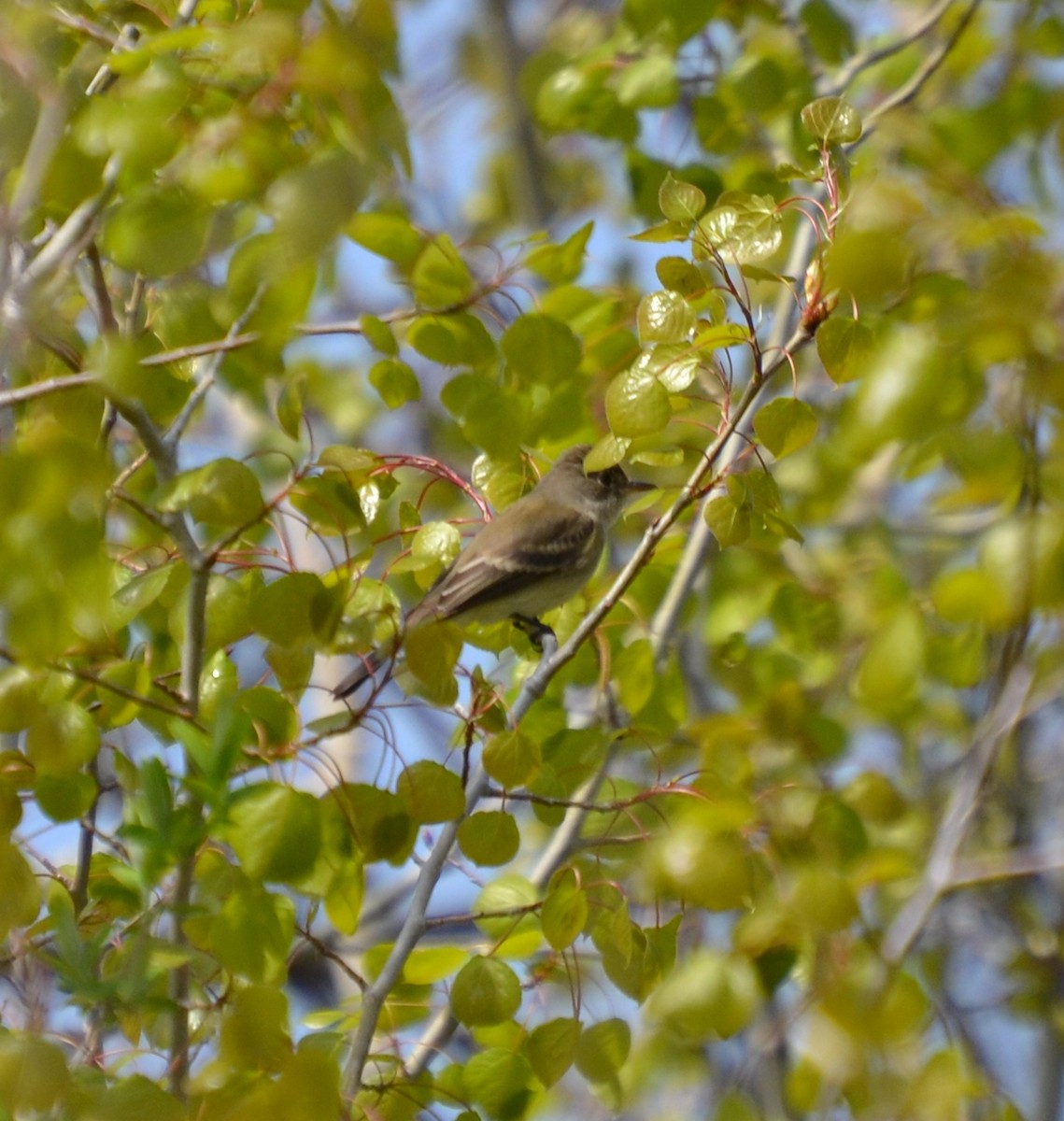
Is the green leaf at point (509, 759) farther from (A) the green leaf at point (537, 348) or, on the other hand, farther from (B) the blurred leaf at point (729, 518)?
(A) the green leaf at point (537, 348)

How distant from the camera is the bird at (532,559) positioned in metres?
5.00

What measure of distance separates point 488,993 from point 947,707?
446 cm

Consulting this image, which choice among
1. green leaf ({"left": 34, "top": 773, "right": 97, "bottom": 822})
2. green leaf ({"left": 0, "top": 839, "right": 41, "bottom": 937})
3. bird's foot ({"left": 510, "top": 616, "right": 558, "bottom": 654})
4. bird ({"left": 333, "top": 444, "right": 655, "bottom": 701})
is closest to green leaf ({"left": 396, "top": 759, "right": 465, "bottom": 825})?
green leaf ({"left": 34, "top": 773, "right": 97, "bottom": 822})

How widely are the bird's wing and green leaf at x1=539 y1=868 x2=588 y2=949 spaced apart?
2150mm

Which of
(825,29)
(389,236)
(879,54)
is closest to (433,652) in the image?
(389,236)

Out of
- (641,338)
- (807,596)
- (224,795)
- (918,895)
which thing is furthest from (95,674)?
(807,596)

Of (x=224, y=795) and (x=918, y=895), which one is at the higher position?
(x=224, y=795)

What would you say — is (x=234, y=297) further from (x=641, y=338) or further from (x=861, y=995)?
(x=861, y=995)

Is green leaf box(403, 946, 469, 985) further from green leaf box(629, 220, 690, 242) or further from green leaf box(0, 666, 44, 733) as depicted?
green leaf box(629, 220, 690, 242)

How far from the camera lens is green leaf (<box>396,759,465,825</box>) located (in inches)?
105

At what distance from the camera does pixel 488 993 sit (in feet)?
8.86

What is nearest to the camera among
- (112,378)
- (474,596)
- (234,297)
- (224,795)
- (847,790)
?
(112,378)

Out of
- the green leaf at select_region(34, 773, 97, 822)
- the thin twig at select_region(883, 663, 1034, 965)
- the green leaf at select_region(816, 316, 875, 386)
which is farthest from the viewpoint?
the green leaf at select_region(34, 773, 97, 822)

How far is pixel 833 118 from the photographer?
2.61 metres
